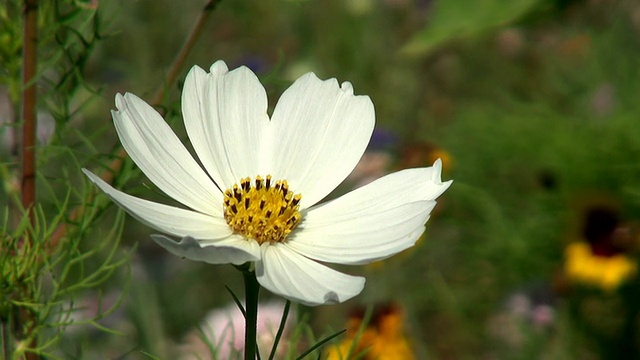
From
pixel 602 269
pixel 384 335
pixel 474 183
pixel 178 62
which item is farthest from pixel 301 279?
pixel 474 183

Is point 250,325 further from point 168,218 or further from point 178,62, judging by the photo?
point 178,62

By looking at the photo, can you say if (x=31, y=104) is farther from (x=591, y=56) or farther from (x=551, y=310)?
(x=591, y=56)

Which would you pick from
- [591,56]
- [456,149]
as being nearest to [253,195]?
[456,149]

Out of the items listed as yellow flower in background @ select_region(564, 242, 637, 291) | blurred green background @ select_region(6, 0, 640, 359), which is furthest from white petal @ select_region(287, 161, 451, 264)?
yellow flower in background @ select_region(564, 242, 637, 291)

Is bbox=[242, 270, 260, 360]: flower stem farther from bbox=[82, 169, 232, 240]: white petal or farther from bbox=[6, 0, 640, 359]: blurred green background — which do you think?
bbox=[6, 0, 640, 359]: blurred green background

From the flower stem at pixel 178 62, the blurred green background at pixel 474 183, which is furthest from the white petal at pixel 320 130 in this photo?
the blurred green background at pixel 474 183

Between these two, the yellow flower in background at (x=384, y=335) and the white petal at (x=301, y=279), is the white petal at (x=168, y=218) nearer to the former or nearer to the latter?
the white petal at (x=301, y=279)
